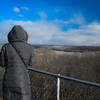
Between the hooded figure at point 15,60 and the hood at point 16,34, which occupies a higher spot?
the hood at point 16,34

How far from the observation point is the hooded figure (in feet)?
9.92

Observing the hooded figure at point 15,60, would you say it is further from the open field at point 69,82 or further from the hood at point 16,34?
the open field at point 69,82

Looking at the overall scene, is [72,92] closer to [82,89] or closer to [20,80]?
[82,89]

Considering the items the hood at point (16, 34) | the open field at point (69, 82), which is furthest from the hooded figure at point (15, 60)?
the open field at point (69, 82)

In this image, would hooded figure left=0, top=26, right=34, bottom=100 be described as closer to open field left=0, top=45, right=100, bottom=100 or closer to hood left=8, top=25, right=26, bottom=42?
hood left=8, top=25, right=26, bottom=42

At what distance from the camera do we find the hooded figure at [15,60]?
3.02m

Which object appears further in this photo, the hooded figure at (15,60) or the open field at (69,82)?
the open field at (69,82)

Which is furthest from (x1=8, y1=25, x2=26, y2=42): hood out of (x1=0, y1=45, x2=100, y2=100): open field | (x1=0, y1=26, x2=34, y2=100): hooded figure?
(x1=0, y1=45, x2=100, y2=100): open field

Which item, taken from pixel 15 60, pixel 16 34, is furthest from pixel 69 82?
pixel 16 34

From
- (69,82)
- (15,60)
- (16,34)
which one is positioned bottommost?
(69,82)

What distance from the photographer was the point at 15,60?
3035 mm

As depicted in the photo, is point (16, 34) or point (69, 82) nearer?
point (16, 34)

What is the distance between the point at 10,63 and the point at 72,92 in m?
3.03

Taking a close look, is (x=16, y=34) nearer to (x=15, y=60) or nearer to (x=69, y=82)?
(x=15, y=60)
